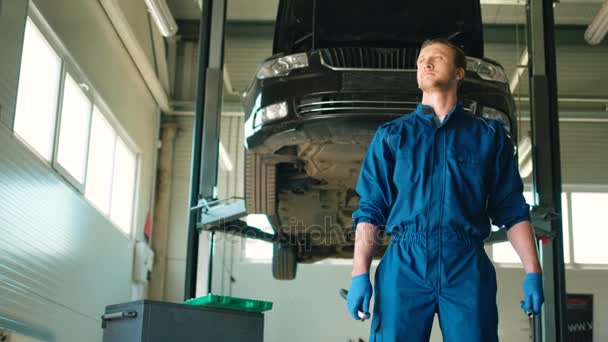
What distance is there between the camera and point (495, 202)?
2.64 m

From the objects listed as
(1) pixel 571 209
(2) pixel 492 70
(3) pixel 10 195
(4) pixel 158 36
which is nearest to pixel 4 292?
(3) pixel 10 195

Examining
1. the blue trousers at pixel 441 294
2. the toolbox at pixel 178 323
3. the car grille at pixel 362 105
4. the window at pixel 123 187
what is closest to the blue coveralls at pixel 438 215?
the blue trousers at pixel 441 294

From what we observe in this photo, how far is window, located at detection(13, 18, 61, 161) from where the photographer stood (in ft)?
23.1

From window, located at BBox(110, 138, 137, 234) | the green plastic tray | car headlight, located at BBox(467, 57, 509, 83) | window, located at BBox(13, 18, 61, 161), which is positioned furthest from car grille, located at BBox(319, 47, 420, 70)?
window, located at BBox(110, 138, 137, 234)

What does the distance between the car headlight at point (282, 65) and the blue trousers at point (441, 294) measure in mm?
2570

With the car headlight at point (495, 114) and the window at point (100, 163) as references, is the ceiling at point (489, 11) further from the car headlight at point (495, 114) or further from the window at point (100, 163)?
the car headlight at point (495, 114)

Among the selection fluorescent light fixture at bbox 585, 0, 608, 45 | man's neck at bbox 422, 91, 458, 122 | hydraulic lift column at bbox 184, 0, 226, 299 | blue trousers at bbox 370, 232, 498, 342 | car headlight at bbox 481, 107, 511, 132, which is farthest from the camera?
fluorescent light fixture at bbox 585, 0, 608, 45

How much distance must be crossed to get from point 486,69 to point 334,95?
98 centimetres

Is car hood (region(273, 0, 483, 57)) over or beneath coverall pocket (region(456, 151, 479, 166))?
over

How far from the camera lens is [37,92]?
7.39 metres

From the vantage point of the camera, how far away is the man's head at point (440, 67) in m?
2.61

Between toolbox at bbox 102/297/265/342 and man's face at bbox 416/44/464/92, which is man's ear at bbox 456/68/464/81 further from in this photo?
toolbox at bbox 102/297/265/342

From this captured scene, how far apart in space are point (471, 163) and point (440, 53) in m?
0.37

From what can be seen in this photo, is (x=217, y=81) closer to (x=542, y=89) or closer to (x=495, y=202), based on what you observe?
(x=542, y=89)
